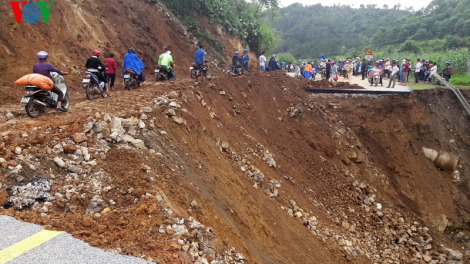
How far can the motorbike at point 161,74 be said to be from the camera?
35.9 ft

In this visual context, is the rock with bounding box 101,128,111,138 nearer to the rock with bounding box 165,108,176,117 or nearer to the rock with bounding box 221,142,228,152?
the rock with bounding box 165,108,176,117

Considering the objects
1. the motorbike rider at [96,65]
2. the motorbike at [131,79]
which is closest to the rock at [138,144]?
the motorbike rider at [96,65]

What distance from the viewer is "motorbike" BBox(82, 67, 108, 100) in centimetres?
750

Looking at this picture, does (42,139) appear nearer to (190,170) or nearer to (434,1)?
(190,170)

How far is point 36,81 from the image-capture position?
18.1 feet

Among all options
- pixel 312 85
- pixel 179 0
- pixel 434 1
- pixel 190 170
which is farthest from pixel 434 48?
pixel 190 170

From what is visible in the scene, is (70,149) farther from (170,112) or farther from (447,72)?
(447,72)

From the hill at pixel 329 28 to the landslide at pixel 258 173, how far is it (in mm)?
43153

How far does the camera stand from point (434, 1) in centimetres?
4956

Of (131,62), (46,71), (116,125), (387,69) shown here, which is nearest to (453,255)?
(116,125)

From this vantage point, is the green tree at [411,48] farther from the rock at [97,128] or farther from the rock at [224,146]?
the rock at [97,128]

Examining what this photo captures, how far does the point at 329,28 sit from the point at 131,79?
65356mm

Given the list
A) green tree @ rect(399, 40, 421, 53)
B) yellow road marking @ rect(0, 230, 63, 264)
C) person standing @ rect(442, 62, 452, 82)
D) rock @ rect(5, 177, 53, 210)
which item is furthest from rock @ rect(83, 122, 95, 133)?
green tree @ rect(399, 40, 421, 53)

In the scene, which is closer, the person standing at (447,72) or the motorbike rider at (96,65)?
the motorbike rider at (96,65)
